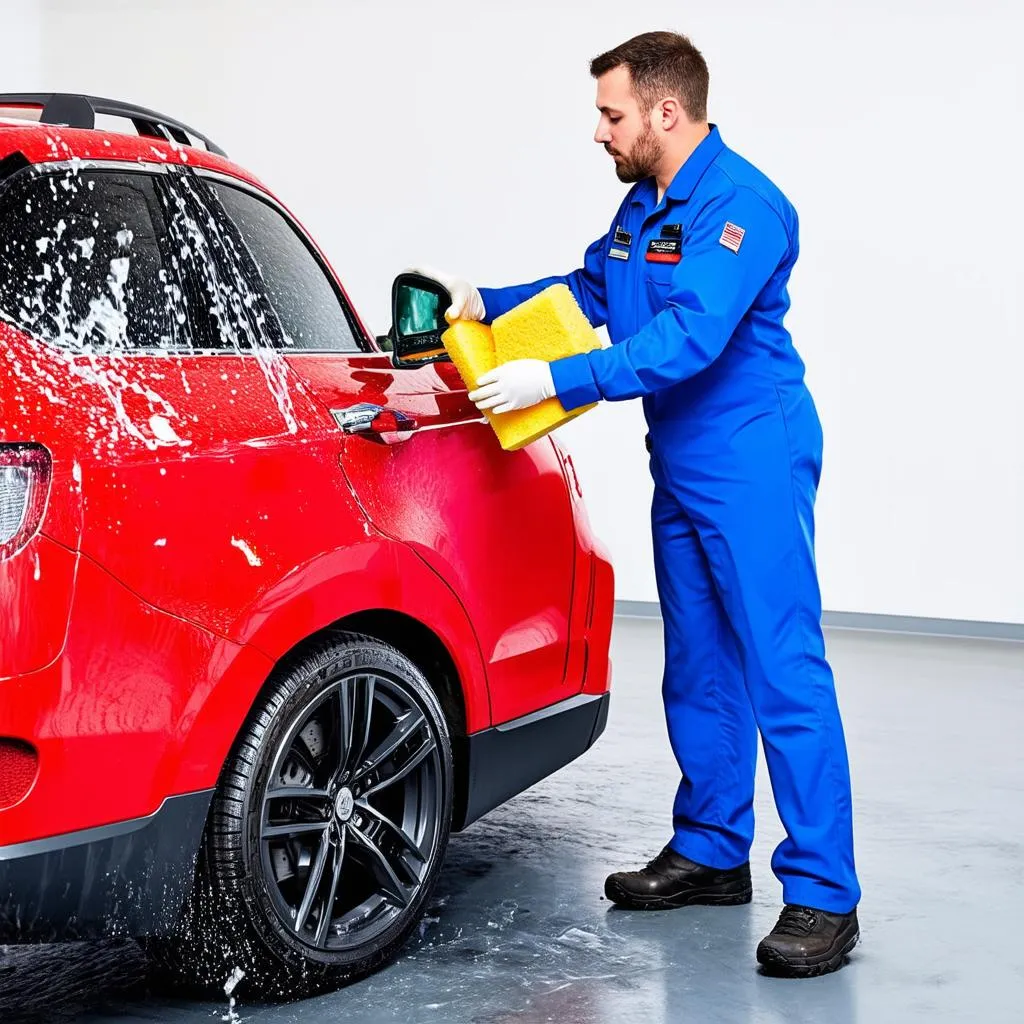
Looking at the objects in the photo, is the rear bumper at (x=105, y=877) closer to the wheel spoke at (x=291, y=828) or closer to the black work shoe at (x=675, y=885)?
the wheel spoke at (x=291, y=828)

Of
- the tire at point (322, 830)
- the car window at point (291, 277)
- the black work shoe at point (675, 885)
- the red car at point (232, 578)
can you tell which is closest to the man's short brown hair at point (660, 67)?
the red car at point (232, 578)

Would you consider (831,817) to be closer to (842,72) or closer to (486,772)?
(486,772)

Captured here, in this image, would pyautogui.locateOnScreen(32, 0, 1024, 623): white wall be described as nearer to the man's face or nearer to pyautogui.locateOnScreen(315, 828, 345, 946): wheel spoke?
the man's face

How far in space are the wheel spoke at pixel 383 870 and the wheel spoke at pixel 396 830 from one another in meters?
0.04

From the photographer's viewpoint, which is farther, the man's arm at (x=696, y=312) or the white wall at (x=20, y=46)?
the white wall at (x=20, y=46)

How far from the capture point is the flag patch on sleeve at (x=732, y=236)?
3227 millimetres

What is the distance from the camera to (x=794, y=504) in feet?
10.9

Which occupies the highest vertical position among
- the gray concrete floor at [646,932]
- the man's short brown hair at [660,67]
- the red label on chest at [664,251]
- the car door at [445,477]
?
the man's short brown hair at [660,67]

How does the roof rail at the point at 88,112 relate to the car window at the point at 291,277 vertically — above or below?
above

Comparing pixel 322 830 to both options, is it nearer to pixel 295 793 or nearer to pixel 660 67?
pixel 295 793

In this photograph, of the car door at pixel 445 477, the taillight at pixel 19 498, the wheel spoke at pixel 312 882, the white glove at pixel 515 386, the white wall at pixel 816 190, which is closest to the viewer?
the taillight at pixel 19 498

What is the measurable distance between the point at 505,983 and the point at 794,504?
115 cm

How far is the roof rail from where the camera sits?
9.32ft

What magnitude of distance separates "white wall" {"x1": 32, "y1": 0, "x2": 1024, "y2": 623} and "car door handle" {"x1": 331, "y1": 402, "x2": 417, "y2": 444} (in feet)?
18.0
